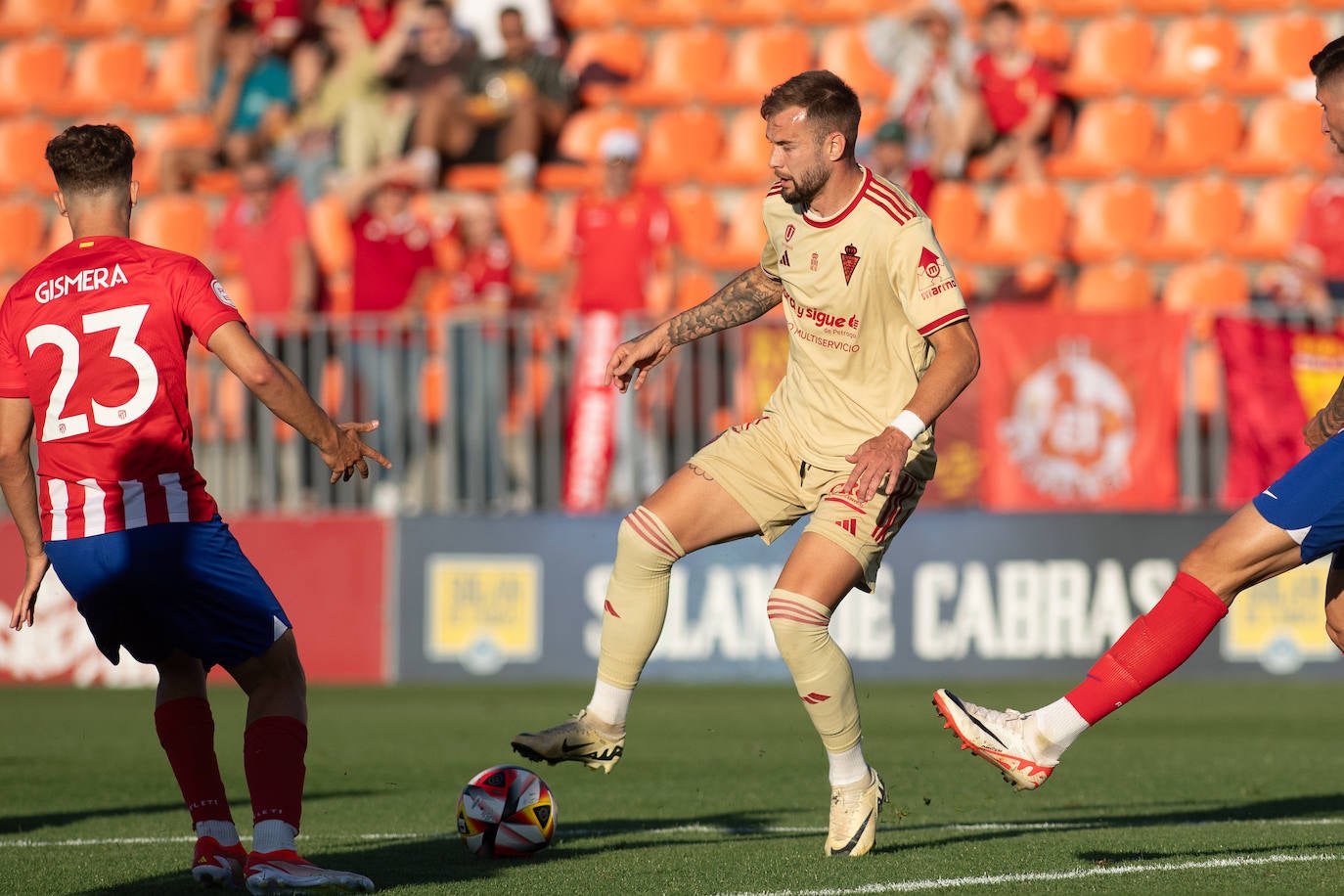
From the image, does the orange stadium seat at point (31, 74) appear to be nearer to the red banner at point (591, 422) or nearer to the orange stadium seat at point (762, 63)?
the orange stadium seat at point (762, 63)

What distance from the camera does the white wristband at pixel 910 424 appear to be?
5.95m

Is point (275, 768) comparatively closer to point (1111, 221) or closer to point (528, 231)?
point (528, 231)

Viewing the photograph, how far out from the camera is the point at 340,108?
1694cm

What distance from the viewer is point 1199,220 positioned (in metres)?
15.7

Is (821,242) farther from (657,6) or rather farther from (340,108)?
(657,6)

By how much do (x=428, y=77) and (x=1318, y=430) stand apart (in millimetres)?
12273

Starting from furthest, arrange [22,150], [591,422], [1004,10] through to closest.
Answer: [22,150]
[1004,10]
[591,422]

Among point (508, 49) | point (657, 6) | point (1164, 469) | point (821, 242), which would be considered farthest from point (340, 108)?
point (821, 242)

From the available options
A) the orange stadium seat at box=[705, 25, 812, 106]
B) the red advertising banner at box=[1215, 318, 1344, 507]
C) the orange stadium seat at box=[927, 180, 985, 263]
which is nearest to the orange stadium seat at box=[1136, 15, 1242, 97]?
the orange stadium seat at box=[927, 180, 985, 263]

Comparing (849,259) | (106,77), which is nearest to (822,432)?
(849,259)

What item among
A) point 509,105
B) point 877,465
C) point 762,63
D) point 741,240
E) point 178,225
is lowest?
point 877,465

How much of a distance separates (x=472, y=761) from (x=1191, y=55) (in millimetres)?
10760

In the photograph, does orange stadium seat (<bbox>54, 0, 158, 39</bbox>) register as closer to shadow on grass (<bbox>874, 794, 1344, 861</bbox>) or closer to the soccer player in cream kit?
the soccer player in cream kit

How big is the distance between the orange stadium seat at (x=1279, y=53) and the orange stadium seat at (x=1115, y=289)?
2.64 metres
